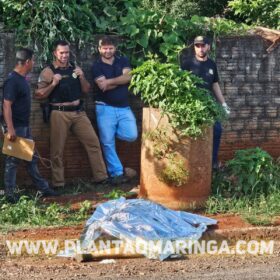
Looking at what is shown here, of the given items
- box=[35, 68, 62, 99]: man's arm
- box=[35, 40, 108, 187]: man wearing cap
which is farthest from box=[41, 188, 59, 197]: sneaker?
box=[35, 68, 62, 99]: man's arm

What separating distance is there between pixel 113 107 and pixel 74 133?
0.62 metres

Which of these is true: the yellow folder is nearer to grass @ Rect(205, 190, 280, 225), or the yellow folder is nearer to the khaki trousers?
the khaki trousers

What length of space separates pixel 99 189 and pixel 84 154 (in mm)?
636

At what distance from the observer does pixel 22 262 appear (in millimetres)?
7781

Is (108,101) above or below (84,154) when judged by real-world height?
above

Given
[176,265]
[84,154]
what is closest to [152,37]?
[84,154]

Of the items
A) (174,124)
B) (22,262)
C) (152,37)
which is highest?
(152,37)

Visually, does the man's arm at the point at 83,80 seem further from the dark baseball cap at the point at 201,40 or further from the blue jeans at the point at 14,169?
the dark baseball cap at the point at 201,40

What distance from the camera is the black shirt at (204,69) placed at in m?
10.6

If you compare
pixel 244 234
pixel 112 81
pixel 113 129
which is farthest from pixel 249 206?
pixel 112 81

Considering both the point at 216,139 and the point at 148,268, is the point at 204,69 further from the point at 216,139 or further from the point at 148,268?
the point at 148,268

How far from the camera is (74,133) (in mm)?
10547

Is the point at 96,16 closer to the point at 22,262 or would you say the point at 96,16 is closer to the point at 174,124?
the point at 174,124

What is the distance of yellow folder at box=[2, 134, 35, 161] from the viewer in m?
9.45
